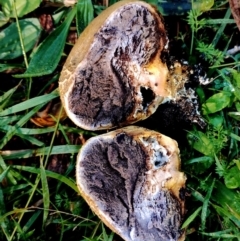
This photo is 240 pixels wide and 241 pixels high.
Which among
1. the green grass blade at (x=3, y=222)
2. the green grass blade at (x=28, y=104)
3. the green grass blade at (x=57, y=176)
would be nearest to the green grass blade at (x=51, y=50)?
the green grass blade at (x=28, y=104)

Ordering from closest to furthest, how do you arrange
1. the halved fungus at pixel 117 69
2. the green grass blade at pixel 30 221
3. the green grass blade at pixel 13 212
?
the halved fungus at pixel 117 69 < the green grass blade at pixel 13 212 < the green grass blade at pixel 30 221

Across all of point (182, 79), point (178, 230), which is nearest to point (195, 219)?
point (178, 230)

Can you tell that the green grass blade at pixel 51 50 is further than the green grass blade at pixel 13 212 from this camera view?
Yes

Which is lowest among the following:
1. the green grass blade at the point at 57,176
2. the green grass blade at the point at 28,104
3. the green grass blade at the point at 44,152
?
the green grass blade at the point at 57,176

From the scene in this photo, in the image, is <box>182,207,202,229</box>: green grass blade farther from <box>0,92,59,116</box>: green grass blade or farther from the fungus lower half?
<box>0,92,59,116</box>: green grass blade

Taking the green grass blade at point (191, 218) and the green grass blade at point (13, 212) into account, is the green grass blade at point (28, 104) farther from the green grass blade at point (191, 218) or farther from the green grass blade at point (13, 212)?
the green grass blade at point (191, 218)

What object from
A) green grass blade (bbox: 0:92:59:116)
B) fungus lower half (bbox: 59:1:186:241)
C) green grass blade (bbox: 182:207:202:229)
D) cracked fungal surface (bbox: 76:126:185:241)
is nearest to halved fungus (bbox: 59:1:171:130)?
fungus lower half (bbox: 59:1:186:241)

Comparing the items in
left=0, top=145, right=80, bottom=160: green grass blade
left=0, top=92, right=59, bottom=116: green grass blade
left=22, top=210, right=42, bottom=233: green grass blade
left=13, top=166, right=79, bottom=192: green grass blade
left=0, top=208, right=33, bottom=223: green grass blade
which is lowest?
left=22, top=210, right=42, bottom=233: green grass blade

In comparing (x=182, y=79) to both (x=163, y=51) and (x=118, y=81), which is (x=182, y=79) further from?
(x=118, y=81)

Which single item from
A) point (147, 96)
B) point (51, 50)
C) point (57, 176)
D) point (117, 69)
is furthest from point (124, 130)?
point (51, 50)
